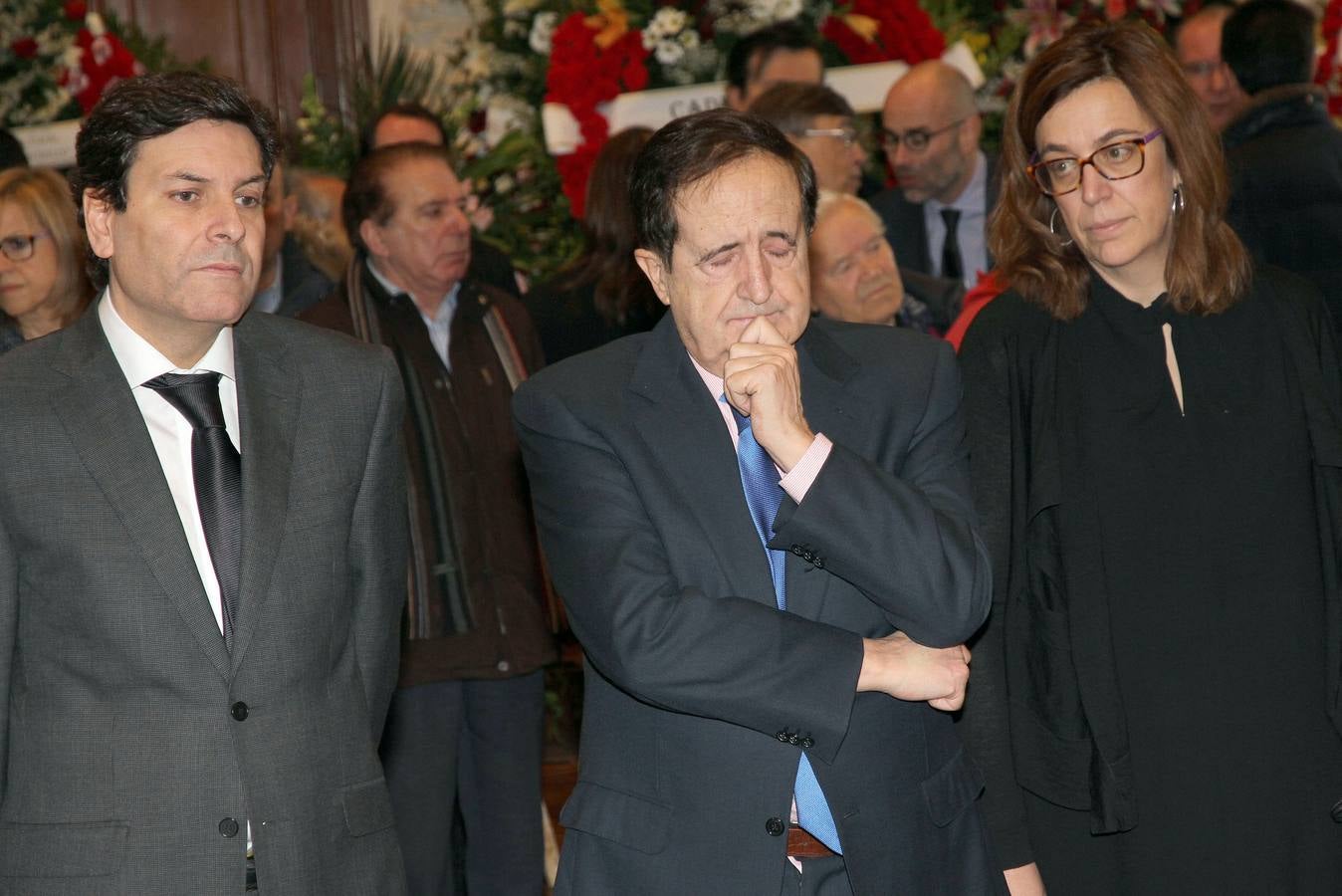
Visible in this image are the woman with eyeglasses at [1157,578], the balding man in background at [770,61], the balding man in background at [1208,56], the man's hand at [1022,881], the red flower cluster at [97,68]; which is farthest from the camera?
the red flower cluster at [97,68]

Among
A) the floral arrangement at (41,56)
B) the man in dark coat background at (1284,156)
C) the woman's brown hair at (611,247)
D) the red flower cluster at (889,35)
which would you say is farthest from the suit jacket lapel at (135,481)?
the floral arrangement at (41,56)

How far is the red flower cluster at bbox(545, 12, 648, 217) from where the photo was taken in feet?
19.7

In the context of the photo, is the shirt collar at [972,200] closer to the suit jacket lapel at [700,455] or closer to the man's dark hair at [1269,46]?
the man's dark hair at [1269,46]

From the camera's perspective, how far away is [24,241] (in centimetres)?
413

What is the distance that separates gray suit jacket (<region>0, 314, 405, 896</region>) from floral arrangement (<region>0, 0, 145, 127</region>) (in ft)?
15.6

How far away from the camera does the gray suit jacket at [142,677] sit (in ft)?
7.45

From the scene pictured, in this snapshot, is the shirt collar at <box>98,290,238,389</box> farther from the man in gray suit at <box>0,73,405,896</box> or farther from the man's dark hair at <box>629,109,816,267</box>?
the man's dark hair at <box>629,109,816,267</box>

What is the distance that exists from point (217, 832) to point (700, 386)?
951mm

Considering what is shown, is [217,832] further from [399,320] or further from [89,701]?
[399,320]

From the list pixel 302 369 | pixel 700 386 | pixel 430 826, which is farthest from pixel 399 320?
pixel 700 386

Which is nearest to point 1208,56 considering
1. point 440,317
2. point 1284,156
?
point 1284,156

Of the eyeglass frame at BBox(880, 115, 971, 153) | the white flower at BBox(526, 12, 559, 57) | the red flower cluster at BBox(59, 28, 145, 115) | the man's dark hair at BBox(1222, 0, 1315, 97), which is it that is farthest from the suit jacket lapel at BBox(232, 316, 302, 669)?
the red flower cluster at BBox(59, 28, 145, 115)

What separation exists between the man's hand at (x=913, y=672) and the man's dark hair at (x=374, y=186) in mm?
2531

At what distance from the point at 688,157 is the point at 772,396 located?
385 mm
